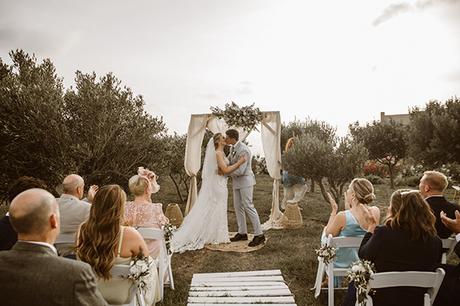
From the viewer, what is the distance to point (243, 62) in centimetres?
1285

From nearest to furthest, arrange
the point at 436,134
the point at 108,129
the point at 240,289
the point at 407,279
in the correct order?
the point at 407,279, the point at 240,289, the point at 108,129, the point at 436,134

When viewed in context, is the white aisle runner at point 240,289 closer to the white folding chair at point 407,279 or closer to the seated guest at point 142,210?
the seated guest at point 142,210

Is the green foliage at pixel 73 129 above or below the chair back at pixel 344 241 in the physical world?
above

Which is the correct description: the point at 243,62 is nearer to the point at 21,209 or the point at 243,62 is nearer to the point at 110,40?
the point at 110,40

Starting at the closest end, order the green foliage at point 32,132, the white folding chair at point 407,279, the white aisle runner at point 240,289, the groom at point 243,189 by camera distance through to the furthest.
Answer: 1. the white folding chair at point 407,279
2. the white aisle runner at point 240,289
3. the groom at point 243,189
4. the green foliage at point 32,132

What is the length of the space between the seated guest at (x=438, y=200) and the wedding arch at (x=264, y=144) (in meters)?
6.17

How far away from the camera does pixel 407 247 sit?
3387 mm

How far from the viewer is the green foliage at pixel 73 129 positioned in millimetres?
8672

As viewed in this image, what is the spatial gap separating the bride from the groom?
0.19m

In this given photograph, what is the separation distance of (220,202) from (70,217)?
518cm

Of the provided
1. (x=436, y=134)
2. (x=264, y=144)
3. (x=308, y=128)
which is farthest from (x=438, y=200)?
(x=308, y=128)

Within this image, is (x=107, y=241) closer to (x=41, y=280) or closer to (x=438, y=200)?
(x=41, y=280)

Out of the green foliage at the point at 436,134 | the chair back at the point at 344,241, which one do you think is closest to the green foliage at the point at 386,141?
the green foliage at the point at 436,134

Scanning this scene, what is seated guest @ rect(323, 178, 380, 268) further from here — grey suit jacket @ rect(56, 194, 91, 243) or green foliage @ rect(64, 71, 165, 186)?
green foliage @ rect(64, 71, 165, 186)
